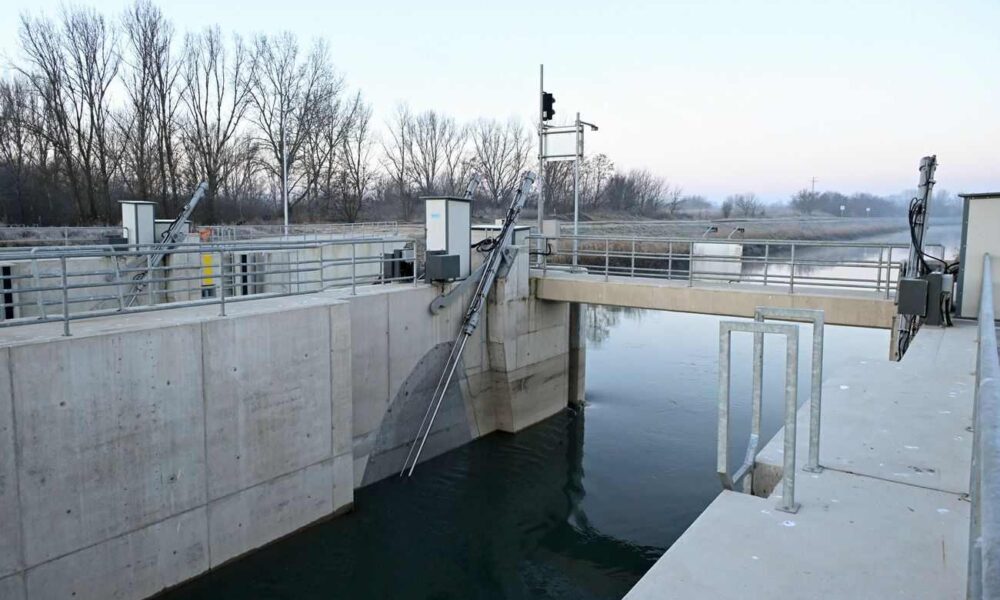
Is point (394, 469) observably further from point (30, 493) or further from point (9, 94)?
point (9, 94)

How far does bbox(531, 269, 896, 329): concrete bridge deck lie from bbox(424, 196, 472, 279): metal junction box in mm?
2703

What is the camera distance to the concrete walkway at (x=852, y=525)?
3461 mm

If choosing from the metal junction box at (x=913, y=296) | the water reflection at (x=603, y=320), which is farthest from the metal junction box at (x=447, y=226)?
the water reflection at (x=603, y=320)

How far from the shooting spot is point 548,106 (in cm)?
1967

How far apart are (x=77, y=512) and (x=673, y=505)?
9.07 meters

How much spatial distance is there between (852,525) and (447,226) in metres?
11.7

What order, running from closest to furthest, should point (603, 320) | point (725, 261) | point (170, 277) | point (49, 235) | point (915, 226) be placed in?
1. point (915, 226)
2. point (725, 261)
3. point (170, 277)
4. point (49, 235)
5. point (603, 320)

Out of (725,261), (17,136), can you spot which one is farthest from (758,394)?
(17,136)

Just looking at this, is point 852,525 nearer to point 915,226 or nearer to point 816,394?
point 816,394

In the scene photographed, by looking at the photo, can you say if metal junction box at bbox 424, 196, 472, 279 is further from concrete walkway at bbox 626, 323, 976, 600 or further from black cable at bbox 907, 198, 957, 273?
concrete walkway at bbox 626, 323, 976, 600

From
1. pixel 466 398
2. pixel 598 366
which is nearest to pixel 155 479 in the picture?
pixel 466 398

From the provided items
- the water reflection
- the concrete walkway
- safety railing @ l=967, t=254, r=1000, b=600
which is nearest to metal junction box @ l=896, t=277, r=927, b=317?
the concrete walkway

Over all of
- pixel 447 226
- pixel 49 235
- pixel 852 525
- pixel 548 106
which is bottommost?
pixel 852 525

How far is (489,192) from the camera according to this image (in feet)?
250
